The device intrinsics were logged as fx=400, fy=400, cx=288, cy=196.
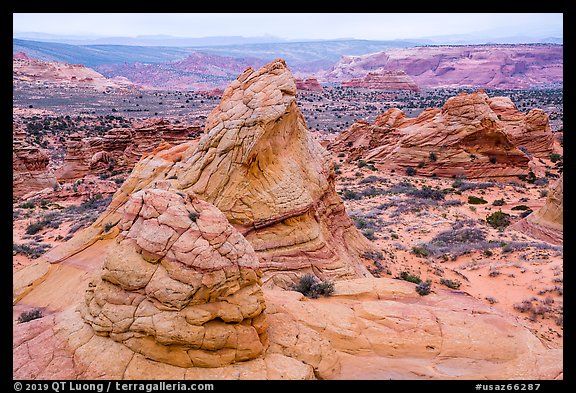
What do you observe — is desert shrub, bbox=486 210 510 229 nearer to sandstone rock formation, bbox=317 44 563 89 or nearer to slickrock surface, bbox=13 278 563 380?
slickrock surface, bbox=13 278 563 380

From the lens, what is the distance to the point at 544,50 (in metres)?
171

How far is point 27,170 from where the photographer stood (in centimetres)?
3112

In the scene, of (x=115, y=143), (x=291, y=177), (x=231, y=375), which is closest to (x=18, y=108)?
(x=115, y=143)

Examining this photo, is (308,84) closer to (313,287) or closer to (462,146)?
(462,146)

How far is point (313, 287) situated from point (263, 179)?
3.66 meters

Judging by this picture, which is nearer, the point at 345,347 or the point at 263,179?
the point at 345,347

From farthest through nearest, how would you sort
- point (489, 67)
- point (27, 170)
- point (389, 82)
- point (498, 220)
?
1. point (489, 67)
2. point (389, 82)
3. point (27, 170)
4. point (498, 220)

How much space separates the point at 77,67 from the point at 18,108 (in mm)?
62084

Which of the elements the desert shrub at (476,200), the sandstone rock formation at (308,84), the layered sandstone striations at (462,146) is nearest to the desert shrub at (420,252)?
the desert shrub at (476,200)

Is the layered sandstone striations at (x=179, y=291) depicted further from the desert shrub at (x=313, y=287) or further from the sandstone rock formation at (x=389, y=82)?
the sandstone rock formation at (x=389, y=82)

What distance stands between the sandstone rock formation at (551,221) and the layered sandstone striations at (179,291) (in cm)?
2001

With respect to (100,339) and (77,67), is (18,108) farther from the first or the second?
(100,339)

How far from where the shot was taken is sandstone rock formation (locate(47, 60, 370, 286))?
11.5 m

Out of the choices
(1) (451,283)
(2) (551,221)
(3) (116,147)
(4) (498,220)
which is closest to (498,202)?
(4) (498,220)
